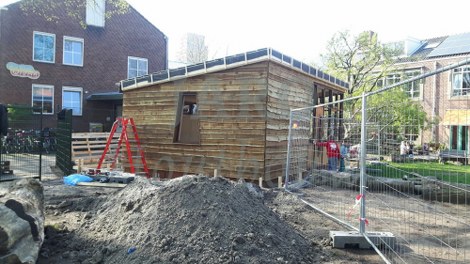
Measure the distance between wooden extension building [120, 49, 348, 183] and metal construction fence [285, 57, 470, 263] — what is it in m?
0.90

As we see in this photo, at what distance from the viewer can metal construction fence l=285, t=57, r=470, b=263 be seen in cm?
405

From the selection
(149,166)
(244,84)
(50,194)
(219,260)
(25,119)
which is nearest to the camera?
(219,260)

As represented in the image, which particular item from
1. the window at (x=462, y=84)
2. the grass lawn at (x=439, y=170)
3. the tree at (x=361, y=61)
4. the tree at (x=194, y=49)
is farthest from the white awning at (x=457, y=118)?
the tree at (x=194, y=49)

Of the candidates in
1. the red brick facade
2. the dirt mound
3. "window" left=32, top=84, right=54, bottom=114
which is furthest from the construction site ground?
"window" left=32, top=84, right=54, bottom=114

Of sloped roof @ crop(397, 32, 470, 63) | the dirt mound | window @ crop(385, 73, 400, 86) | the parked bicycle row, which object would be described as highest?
sloped roof @ crop(397, 32, 470, 63)

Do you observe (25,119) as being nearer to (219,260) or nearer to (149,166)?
(149,166)

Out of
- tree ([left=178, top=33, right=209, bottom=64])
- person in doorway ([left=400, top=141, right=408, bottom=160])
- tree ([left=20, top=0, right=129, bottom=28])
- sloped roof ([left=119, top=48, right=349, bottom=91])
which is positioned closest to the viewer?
person in doorway ([left=400, top=141, right=408, bottom=160])

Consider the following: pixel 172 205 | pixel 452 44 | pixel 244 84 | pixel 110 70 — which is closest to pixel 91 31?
pixel 110 70

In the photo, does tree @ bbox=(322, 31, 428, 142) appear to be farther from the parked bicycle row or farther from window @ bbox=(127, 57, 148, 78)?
the parked bicycle row

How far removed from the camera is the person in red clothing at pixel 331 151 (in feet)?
30.0

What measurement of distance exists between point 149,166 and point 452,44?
30.4m

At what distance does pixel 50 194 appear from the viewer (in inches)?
324

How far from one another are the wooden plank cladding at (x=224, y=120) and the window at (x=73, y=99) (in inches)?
548

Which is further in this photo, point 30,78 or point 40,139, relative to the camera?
point 30,78
